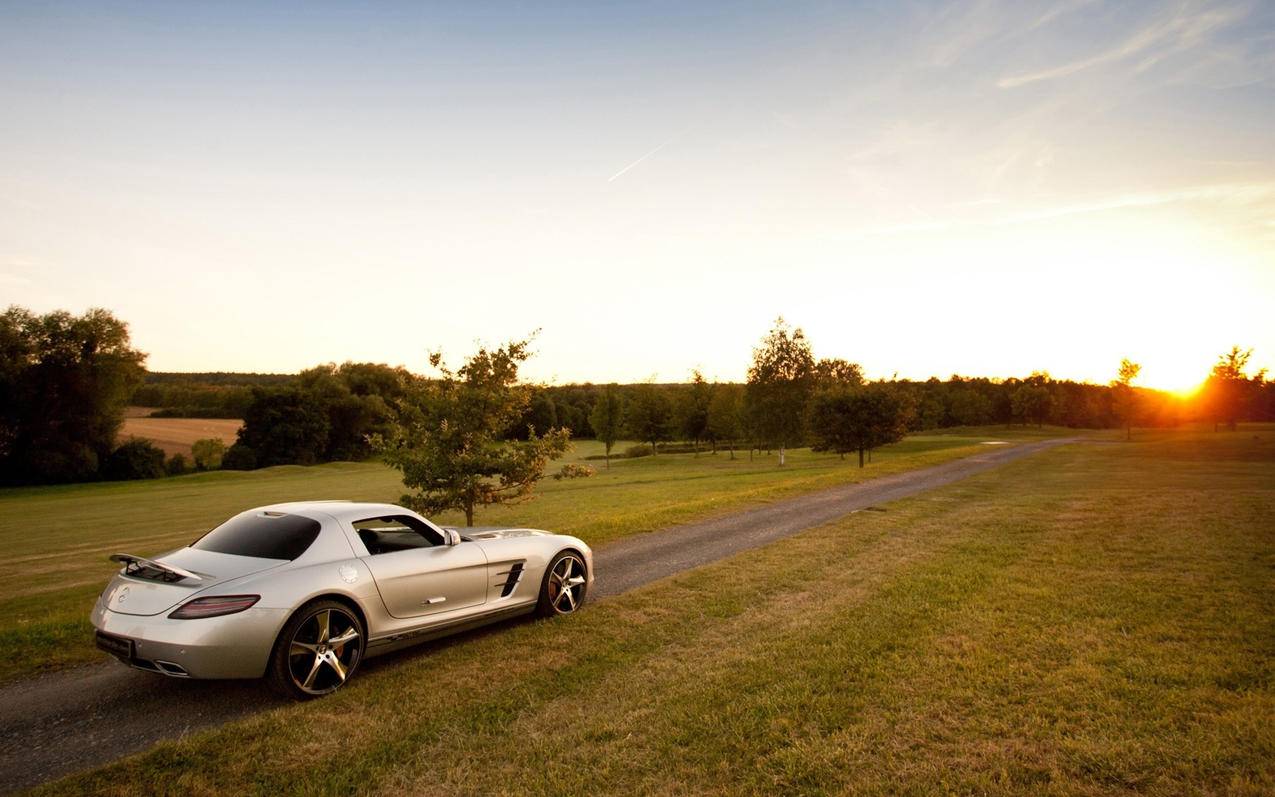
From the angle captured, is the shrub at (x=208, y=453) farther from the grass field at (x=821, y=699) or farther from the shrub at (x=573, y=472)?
the grass field at (x=821, y=699)

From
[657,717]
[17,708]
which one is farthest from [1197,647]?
[17,708]

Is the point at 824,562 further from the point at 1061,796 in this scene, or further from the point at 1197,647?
the point at 1061,796

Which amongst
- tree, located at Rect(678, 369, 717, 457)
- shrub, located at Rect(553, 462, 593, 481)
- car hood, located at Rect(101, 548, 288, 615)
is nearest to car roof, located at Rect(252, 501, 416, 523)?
car hood, located at Rect(101, 548, 288, 615)

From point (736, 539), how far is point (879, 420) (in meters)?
28.3

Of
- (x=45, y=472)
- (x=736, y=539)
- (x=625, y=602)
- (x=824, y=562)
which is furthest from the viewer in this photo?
(x=45, y=472)

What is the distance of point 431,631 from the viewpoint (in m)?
6.34

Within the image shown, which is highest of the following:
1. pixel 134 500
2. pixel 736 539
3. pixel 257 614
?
pixel 257 614

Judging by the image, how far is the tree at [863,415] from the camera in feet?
126

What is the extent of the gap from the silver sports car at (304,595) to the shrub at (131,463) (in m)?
62.8

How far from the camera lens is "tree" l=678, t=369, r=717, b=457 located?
220ft

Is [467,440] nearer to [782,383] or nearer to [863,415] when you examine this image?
[863,415]

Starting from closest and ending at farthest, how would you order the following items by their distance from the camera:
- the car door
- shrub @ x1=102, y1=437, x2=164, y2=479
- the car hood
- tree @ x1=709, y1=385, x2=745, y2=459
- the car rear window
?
the car hood < the car rear window < the car door < shrub @ x1=102, y1=437, x2=164, y2=479 < tree @ x1=709, y1=385, x2=745, y2=459

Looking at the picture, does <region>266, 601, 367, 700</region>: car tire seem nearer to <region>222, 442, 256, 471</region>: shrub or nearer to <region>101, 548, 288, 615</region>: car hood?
<region>101, 548, 288, 615</region>: car hood

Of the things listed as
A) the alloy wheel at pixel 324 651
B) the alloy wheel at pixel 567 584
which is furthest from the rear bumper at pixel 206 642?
the alloy wheel at pixel 567 584
